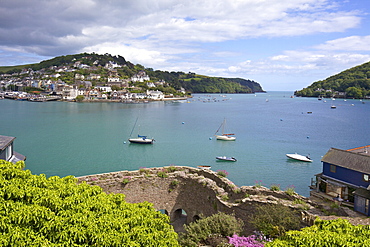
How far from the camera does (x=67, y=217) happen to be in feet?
19.7

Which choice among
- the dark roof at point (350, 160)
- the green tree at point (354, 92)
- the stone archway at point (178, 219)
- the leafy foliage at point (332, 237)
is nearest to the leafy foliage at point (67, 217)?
the leafy foliage at point (332, 237)

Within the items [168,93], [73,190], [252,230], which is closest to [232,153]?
[252,230]

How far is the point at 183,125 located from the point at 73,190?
164ft

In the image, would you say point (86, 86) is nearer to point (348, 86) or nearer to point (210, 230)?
point (348, 86)

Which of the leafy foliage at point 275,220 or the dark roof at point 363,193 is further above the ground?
the dark roof at point 363,193

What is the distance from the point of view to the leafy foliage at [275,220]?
32.2 feet

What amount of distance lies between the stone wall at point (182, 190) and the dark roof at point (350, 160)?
3927 millimetres

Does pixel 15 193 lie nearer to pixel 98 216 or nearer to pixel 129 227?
pixel 98 216

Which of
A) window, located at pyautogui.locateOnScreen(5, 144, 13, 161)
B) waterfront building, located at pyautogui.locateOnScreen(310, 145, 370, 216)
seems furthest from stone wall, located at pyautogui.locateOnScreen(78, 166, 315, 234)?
window, located at pyautogui.locateOnScreen(5, 144, 13, 161)

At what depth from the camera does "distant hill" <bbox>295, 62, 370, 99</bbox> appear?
15252 cm

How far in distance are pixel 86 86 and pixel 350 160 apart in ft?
465

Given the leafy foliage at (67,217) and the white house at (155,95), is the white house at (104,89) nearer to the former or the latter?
the white house at (155,95)

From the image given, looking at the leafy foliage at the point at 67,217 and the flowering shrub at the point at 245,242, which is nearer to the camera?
the leafy foliage at the point at 67,217

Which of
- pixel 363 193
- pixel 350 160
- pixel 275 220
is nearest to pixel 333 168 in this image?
pixel 350 160
